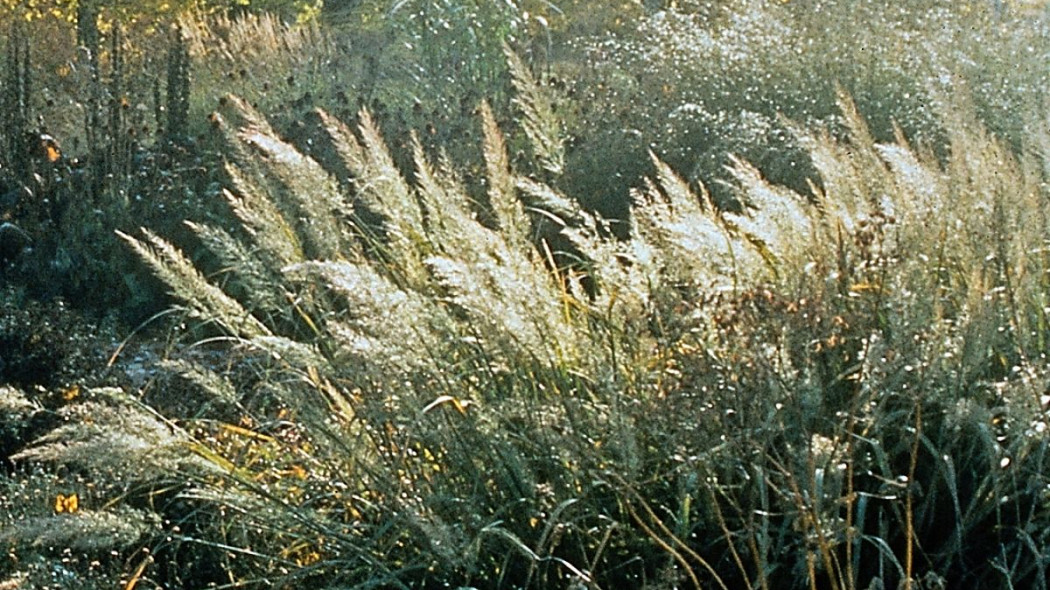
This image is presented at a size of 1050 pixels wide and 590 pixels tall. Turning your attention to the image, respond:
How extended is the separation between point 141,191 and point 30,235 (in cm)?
64

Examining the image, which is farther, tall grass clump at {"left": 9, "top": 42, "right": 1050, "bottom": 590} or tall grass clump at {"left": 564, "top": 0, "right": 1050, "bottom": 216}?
tall grass clump at {"left": 564, "top": 0, "right": 1050, "bottom": 216}

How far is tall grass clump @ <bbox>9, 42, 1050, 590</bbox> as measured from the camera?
279 centimetres

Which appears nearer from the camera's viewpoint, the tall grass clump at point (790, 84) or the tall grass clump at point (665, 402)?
the tall grass clump at point (665, 402)

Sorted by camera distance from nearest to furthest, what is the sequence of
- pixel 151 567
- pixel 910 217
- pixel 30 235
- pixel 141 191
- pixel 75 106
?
pixel 910 217
pixel 151 567
pixel 30 235
pixel 141 191
pixel 75 106

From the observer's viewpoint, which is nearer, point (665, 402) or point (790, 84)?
point (665, 402)

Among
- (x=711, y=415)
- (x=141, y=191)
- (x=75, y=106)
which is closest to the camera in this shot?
(x=711, y=415)

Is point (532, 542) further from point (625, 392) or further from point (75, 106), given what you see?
point (75, 106)

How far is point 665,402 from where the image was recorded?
2.77 m

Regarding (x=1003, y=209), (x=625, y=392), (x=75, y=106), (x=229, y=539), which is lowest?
(x=229, y=539)

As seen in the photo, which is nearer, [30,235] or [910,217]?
[910,217]

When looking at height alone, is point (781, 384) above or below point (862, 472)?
above

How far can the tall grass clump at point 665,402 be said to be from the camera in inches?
110

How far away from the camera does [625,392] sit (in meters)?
3.28

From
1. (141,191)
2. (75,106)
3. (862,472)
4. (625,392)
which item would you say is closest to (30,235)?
(141,191)
